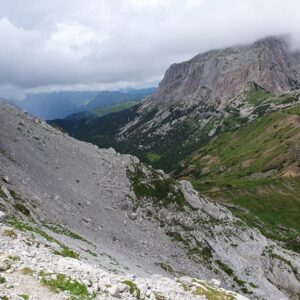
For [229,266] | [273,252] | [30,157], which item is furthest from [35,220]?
[273,252]

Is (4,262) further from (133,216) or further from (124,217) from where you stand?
(133,216)

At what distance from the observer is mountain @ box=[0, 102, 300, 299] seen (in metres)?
61.4

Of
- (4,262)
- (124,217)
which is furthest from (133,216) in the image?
(4,262)

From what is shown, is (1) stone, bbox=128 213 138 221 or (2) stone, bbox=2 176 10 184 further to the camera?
(1) stone, bbox=128 213 138 221

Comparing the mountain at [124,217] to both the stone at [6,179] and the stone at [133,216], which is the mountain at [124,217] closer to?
the stone at [6,179]

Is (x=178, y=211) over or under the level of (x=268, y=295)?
over

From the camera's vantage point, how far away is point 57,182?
257 ft

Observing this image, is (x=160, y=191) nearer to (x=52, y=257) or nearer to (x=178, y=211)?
(x=178, y=211)

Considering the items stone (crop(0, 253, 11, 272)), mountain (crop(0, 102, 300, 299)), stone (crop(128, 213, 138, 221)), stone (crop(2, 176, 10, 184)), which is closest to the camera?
stone (crop(0, 253, 11, 272))

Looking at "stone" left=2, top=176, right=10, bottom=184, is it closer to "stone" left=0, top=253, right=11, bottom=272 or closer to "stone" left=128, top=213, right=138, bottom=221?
"stone" left=128, top=213, right=138, bottom=221

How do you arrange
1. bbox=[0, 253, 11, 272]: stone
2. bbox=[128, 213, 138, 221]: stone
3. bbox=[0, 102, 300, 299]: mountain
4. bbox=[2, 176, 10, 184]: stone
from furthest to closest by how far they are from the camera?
bbox=[128, 213, 138, 221]: stone
bbox=[2, 176, 10, 184]: stone
bbox=[0, 102, 300, 299]: mountain
bbox=[0, 253, 11, 272]: stone

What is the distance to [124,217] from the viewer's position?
76.6 m

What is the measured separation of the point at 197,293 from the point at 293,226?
6892 inches

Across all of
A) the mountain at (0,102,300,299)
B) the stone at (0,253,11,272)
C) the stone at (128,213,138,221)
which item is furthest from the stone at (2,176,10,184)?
the stone at (0,253,11,272)
